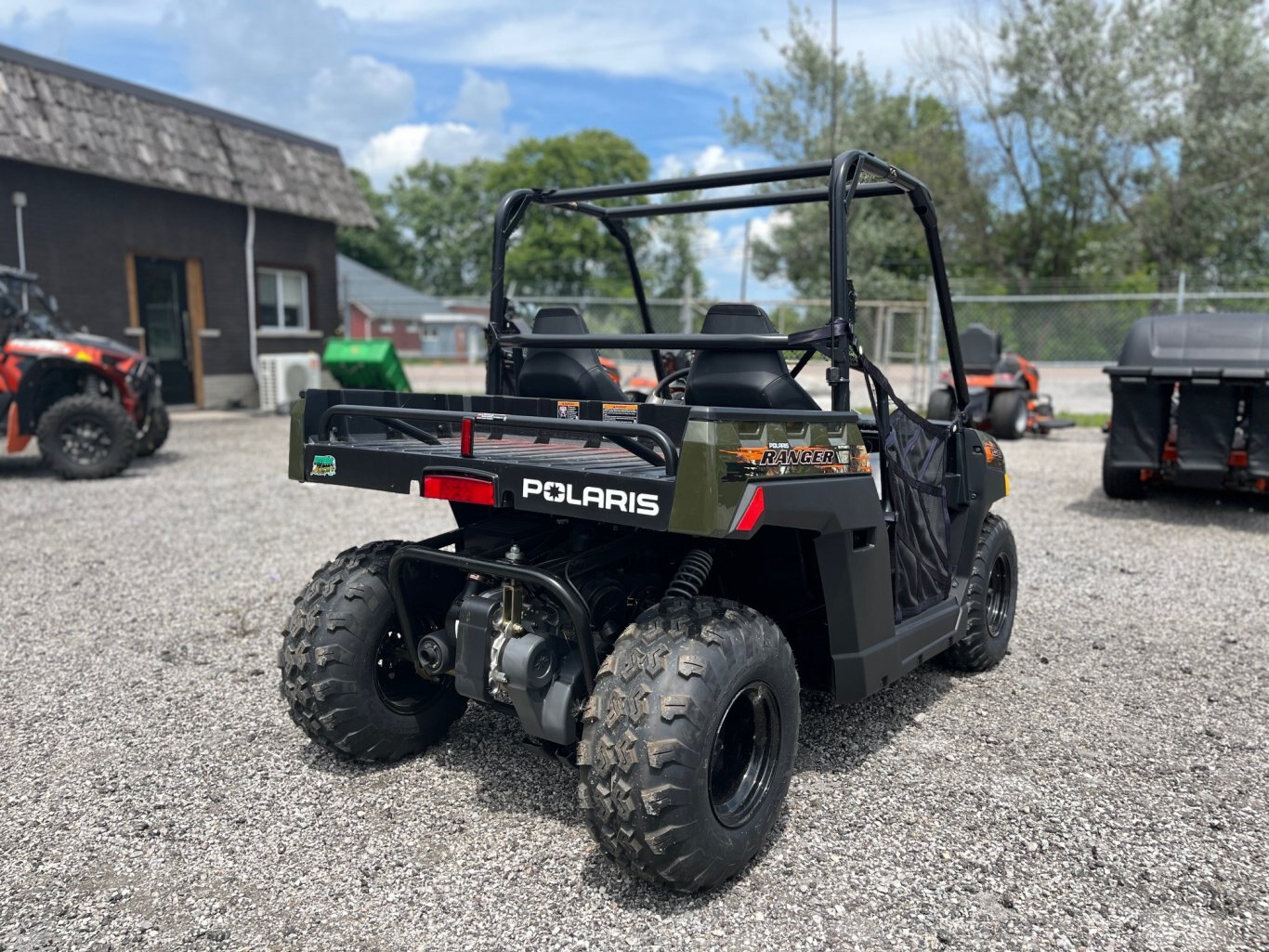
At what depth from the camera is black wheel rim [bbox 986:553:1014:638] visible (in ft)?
15.2

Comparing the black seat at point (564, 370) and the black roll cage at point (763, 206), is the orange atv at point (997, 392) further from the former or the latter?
the black seat at point (564, 370)

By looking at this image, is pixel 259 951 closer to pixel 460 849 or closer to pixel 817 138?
pixel 460 849

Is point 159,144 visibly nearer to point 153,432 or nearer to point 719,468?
point 153,432

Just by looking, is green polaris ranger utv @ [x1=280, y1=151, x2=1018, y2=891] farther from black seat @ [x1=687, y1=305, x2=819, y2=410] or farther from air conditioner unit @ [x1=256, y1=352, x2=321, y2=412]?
air conditioner unit @ [x1=256, y1=352, x2=321, y2=412]

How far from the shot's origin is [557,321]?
3855 millimetres

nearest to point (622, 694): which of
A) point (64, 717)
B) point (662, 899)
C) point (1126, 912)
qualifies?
point (662, 899)

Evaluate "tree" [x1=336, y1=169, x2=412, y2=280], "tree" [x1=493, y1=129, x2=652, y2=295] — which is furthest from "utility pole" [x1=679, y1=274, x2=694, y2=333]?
"tree" [x1=336, y1=169, x2=412, y2=280]

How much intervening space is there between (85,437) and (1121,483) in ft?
31.8

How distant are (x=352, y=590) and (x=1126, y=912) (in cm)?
248

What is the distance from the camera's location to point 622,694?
262cm

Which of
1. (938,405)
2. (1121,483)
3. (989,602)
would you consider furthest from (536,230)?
(989,602)

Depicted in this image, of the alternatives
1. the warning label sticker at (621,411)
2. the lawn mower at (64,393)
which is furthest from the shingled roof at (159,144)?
the warning label sticker at (621,411)

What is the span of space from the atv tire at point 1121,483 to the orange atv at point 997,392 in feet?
11.2

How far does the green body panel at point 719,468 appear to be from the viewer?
248 centimetres
